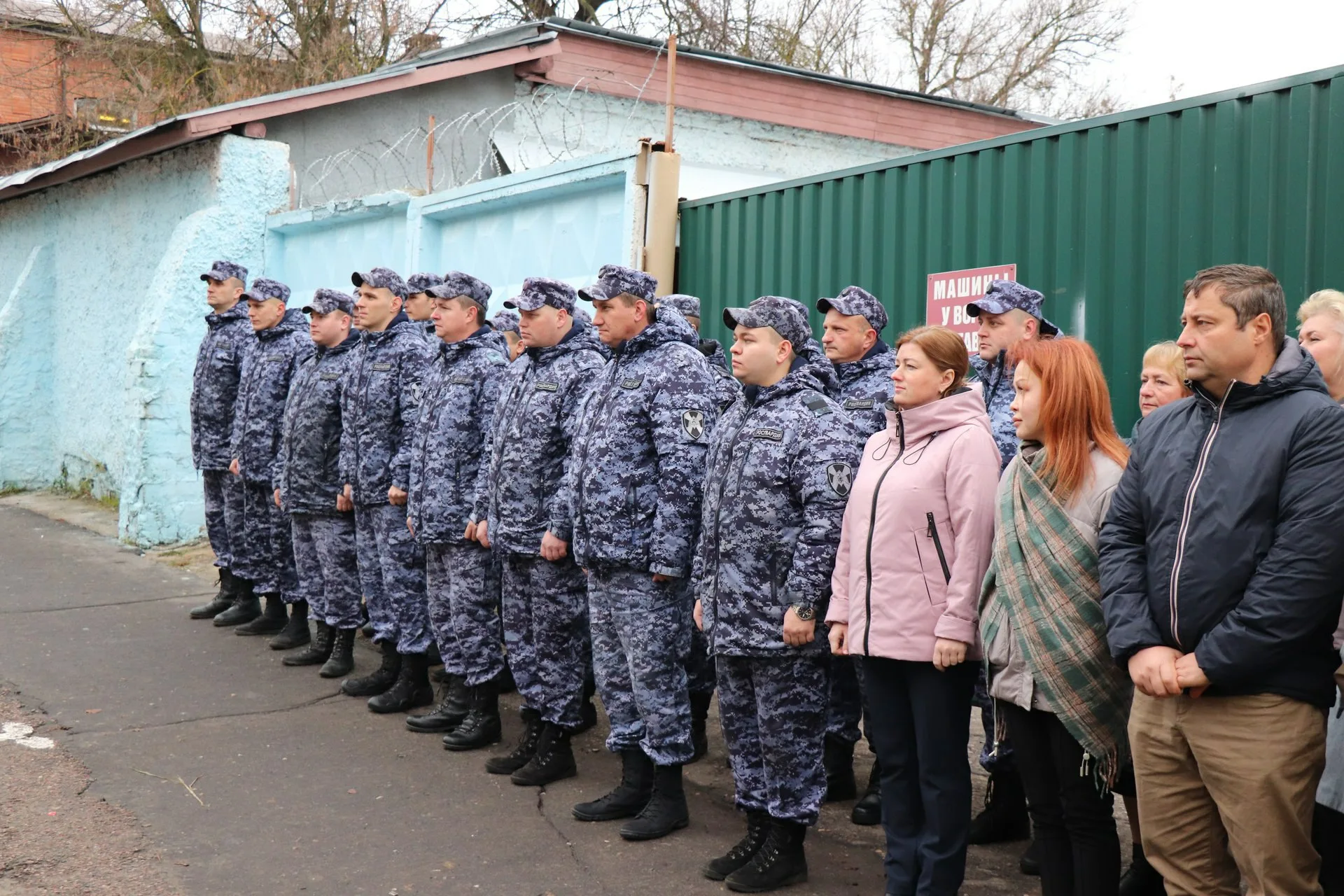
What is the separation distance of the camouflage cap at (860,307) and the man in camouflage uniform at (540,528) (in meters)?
1.01

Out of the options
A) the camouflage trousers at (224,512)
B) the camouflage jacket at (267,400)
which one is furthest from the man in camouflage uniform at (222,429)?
the camouflage jacket at (267,400)

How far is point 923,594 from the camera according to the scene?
3533 millimetres

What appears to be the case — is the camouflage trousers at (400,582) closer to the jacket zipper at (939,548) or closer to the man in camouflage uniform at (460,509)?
the man in camouflage uniform at (460,509)

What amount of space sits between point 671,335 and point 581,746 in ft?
6.54

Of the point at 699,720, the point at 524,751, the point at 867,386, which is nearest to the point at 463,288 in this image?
the point at 867,386

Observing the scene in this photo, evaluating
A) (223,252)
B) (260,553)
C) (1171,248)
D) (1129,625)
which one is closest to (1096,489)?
(1129,625)

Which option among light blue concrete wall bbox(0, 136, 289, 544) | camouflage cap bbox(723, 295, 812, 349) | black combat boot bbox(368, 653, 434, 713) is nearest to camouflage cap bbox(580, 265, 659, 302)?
camouflage cap bbox(723, 295, 812, 349)

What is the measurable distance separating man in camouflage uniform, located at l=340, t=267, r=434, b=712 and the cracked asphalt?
0.28 metres

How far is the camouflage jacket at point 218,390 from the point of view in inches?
309

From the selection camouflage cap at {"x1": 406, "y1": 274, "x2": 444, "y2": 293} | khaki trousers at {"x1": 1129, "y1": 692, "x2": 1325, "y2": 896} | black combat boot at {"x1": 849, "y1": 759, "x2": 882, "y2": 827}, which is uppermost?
camouflage cap at {"x1": 406, "y1": 274, "x2": 444, "y2": 293}

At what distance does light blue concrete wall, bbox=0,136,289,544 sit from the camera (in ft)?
33.7

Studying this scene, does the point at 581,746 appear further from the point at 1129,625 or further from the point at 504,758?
the point at 1129,625

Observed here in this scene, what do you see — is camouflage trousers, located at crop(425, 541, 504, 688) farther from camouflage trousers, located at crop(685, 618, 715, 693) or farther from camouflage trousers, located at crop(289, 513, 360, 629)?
camouflage trousers, located at crop(289, 513, 360, 629)

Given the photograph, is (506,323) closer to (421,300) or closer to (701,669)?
(421,300)
